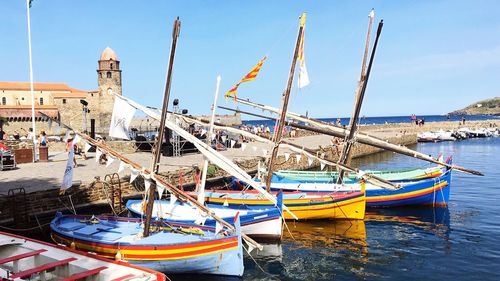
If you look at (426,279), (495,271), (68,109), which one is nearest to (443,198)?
(495,271)

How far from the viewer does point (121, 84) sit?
288 ft

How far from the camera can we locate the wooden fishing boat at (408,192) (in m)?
23.4

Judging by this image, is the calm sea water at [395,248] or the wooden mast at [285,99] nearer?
the calm sea water at [395,248]

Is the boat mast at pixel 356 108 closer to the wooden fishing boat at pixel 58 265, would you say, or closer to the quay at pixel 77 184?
the quay at pixel 77 184

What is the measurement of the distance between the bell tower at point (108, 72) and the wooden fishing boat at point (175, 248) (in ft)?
250

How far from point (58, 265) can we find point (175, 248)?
12.1 feet

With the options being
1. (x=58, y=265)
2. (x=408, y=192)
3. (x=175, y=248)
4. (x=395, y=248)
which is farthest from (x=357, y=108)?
(x=58, y=265)

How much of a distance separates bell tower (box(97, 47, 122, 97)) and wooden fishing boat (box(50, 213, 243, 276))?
7634cm

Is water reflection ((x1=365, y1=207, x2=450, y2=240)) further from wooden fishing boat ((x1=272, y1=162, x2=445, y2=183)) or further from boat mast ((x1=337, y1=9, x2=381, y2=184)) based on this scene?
boat mast ((x1=337, y1=9, x2=381, y2=184))

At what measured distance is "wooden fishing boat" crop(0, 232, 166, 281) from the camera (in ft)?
29.0

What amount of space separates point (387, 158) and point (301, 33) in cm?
3544

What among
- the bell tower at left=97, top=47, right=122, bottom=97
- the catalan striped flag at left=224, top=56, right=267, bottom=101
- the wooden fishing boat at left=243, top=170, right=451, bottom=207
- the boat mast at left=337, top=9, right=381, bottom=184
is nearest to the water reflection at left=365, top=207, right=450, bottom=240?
the wooden fishing boat at left=243, top=170, right=451, bottom=207

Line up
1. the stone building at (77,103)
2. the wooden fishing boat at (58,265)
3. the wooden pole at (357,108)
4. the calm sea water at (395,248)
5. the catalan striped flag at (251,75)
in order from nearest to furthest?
the wooden fishing boat at (58,265) < the calm sea water at (395,248) < the catalan striped flag at (251,75) < the wooden pole at (357,108) < the stone building at (77,103)

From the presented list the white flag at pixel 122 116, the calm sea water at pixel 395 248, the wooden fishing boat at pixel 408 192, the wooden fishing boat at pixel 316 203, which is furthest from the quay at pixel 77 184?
the calm sea water at pixel 395 248
